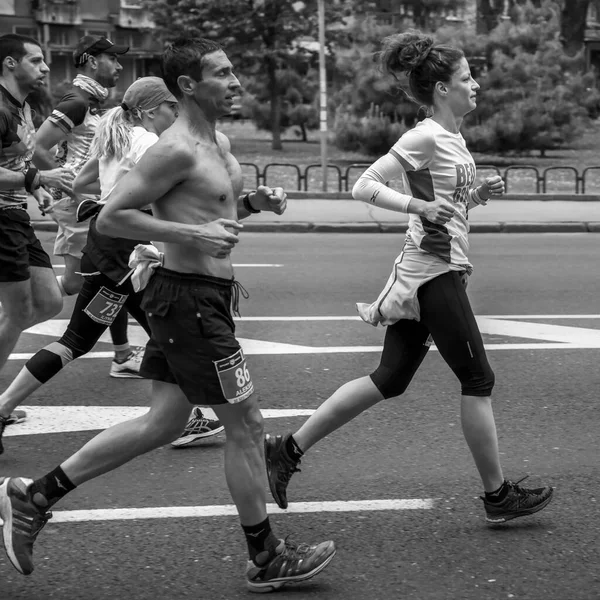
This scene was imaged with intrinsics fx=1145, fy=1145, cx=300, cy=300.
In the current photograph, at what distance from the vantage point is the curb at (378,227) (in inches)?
639

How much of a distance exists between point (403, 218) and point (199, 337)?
1337cm

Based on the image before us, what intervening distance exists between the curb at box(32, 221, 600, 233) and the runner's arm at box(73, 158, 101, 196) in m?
10.0

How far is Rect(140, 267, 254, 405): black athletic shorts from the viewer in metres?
3.70

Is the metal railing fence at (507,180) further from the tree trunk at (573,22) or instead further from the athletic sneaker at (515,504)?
the athletic sneaker at (515,504)

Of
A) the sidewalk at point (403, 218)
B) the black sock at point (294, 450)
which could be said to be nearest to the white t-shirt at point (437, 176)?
the black sock at point (294, 450)

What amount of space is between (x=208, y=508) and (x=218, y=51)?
186 cm

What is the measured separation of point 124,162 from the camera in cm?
563

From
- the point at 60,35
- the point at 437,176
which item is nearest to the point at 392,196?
the point at 437,176

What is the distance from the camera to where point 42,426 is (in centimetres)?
589

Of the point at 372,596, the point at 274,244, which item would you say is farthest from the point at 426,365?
the point at 274,244

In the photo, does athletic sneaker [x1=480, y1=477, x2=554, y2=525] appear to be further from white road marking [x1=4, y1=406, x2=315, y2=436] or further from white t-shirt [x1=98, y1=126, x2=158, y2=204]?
white t-shirt [x1=98, y1=126, x2=158, y2=204]

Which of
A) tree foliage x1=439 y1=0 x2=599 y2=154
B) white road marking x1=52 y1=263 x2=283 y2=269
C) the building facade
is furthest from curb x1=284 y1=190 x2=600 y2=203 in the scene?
the building facade

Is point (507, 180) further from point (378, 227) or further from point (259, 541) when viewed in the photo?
point (259, 541)

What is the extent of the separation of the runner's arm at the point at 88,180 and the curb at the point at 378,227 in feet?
32.9
